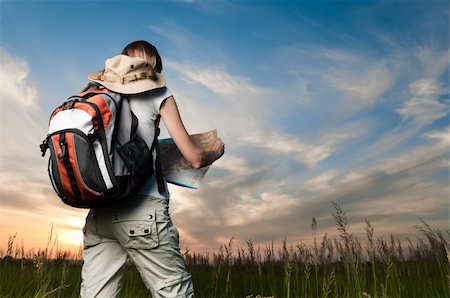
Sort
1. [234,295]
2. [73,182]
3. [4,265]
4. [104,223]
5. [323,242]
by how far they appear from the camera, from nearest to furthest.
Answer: [73,182] < [104,223] < [323,242] < [234,295] < [4,265]

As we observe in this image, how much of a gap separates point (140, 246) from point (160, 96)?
958 mm

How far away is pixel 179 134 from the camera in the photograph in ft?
9.55

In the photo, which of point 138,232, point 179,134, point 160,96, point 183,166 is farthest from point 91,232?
point 160,96

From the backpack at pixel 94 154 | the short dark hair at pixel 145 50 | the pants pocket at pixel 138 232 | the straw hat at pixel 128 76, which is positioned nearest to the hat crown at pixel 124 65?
the straw hat at pixel 128 76

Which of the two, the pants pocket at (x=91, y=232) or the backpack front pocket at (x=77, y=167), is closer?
the backpack front pocket at (x=77, y=167)

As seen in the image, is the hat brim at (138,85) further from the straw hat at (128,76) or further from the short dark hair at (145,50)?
the short dark hair at (145,50)

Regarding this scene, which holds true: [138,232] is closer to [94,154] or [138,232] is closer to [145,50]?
[94,154]

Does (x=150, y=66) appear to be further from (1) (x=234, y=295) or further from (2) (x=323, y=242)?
(1) (x=234, y=295)

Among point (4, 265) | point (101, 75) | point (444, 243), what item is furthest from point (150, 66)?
point (4, 265)

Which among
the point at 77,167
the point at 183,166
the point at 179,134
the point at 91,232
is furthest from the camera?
the point at 183,166

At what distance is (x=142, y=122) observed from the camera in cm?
296

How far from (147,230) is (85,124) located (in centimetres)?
73

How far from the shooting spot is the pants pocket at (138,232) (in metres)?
2.75

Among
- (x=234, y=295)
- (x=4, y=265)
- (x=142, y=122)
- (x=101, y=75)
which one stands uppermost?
(x=101, y=75)
